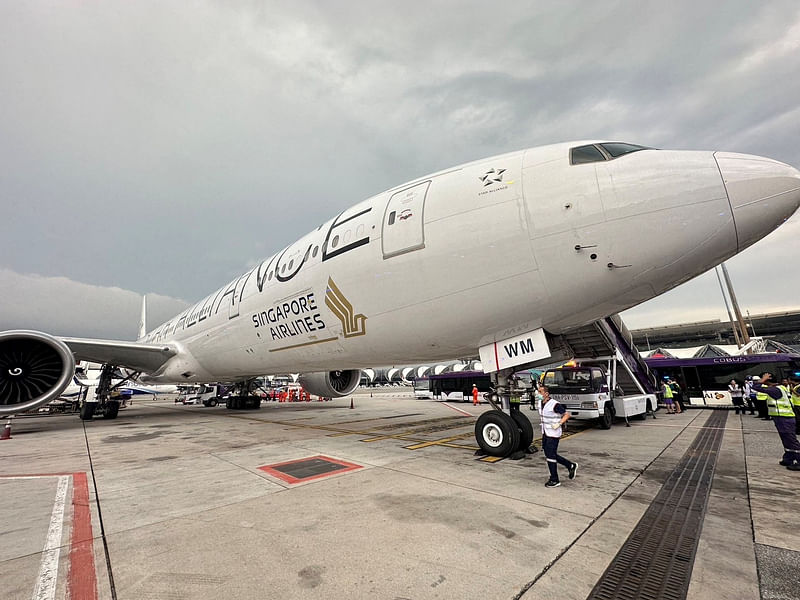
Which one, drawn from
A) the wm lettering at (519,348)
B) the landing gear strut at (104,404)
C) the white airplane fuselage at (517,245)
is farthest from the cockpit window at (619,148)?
the landing gear strut at (104,404)

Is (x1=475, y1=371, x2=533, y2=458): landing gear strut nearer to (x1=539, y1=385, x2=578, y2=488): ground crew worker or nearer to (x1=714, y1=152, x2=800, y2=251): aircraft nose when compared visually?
(x1=539, y1=385, x2=578, y2=488): ground crew worker

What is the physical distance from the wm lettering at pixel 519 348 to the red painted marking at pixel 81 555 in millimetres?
5311

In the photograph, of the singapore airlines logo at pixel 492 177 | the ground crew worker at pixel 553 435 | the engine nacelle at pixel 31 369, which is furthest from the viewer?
the engine nacelle at pixel 31 369

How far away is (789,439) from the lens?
6062 mm

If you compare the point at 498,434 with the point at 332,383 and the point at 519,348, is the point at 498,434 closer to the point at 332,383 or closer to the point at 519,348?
the point at 519,348

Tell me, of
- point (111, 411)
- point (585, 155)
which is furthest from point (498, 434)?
point (111, 411)

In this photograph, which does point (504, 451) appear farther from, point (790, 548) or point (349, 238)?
point (349, 238)

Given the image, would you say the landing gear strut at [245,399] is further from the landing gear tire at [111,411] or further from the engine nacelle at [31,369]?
the engine nacelle at [31,369]

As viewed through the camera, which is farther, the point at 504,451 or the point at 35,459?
the point at 35,459

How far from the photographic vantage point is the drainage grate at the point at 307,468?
5613 millimetres

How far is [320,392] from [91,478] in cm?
982

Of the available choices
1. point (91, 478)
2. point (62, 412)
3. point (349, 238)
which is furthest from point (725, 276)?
point (62, 412)

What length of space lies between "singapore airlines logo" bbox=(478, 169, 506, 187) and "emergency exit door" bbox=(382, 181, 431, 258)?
40.9 inches

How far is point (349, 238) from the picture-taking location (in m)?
7.11
